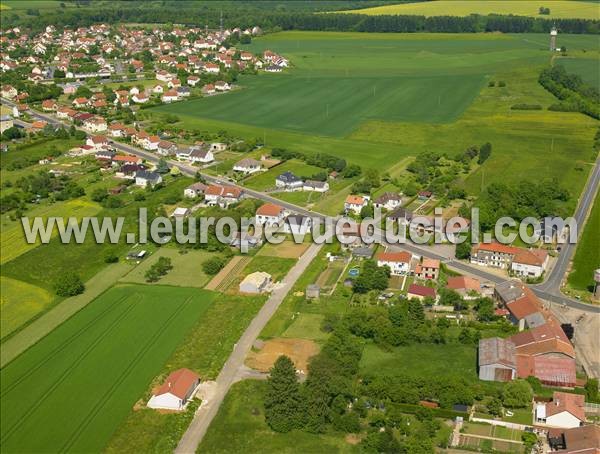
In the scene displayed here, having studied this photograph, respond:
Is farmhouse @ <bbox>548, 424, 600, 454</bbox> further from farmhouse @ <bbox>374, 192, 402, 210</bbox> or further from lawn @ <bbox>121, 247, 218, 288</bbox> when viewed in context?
farmhouse @ <bbox>374, 192, 402, 210</bbox>

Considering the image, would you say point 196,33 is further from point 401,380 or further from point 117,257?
point 401,380

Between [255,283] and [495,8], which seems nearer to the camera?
[255,283]

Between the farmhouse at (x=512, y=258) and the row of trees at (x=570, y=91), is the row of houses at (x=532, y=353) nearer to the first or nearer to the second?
the farmhouse at (x=512, y=258)

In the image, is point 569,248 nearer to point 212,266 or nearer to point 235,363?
point 212,266

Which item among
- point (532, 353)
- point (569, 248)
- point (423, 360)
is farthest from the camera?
point (569, 248)

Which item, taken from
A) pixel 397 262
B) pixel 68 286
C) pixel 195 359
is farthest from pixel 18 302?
pixel 397 262

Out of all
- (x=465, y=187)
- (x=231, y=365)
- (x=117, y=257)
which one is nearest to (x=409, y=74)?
(x=465, y=187)

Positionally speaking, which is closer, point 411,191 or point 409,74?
point 411,191
